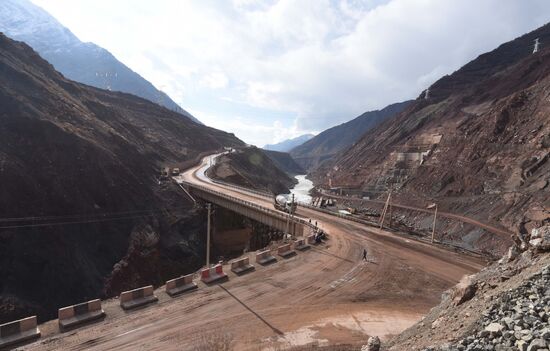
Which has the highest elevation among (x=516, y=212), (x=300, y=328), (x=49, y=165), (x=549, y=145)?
(x=549, y=145)

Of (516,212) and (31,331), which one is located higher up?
(516,212)

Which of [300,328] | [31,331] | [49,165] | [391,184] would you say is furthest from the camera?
[391,184]

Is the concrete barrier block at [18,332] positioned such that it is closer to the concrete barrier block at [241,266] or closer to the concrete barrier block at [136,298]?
the concrete barrier block at [136,298]

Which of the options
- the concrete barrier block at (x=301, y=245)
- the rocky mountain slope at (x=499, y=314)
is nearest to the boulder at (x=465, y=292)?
the rocky mountain slope at (x=499, y=314)

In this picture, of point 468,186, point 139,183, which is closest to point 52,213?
point 139,183

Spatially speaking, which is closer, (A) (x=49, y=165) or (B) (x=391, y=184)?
(A) (x=49, y=165)

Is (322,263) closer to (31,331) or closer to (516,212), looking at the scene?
(31,331)

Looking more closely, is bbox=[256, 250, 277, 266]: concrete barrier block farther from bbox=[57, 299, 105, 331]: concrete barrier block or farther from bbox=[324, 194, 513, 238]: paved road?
bbox=[324, 194, 513, 238]: paved road
